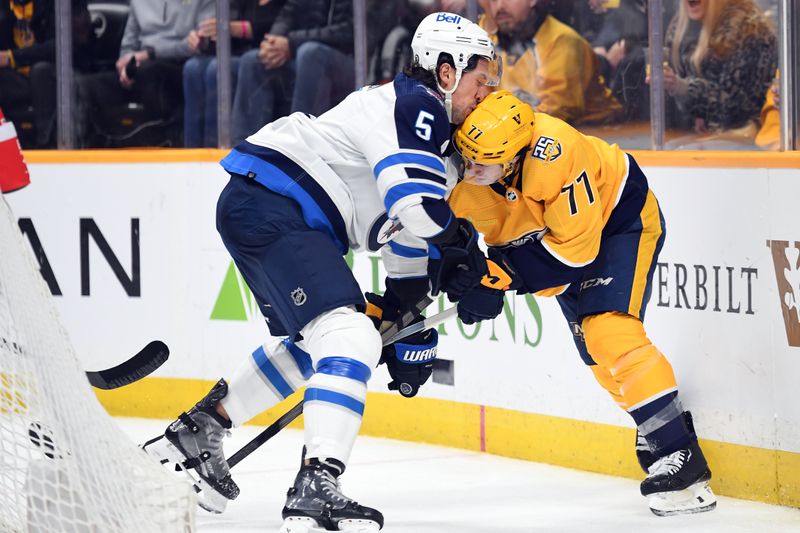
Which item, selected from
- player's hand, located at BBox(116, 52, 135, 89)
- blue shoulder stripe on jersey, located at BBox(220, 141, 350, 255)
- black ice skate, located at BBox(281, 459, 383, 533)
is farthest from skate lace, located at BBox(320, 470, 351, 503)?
A: player's hand, located at BBox(116, 52, 135, 89)

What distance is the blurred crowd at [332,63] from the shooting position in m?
3.84

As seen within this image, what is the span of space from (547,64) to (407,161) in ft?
5.00

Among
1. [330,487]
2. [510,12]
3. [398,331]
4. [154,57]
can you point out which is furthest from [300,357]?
[154,57]

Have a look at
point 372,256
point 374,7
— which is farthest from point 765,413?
point 374,7

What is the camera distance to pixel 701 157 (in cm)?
364

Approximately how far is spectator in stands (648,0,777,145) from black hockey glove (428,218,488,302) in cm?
102

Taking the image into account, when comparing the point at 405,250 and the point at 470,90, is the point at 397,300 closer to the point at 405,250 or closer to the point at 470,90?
the point at 405,250

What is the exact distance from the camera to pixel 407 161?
9.45ft

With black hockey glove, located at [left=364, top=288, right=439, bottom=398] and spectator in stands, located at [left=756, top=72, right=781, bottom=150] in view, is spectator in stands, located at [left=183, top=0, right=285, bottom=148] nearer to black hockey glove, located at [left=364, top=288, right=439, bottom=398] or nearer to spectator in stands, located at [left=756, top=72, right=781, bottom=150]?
black hockey glove, located at [left=364, top=288, right=439, bottom=398]

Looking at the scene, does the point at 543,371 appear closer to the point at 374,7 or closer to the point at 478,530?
the point at 478,530

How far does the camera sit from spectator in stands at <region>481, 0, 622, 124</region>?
4184 millimetres

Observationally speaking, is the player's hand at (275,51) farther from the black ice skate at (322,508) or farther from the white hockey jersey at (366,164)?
the black ice skate at (322,508)

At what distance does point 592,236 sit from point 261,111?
2018 mm

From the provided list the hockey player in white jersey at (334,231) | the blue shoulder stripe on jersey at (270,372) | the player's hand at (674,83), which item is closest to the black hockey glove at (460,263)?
the hockey player in white jersey at (334,231)
